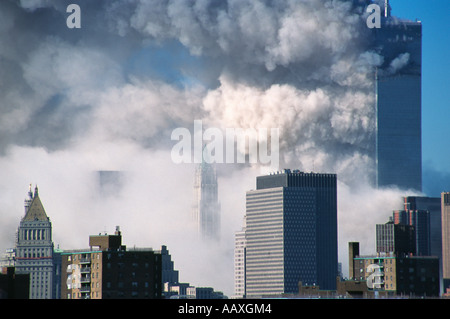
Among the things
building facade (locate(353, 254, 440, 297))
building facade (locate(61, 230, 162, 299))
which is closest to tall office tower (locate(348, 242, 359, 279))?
building facade (locate(353, 254, 440, 297))

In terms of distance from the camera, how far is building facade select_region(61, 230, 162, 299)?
123 meters

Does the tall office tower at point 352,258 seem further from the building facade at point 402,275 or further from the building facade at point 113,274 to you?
the building facade at point 113,274

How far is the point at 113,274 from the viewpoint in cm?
12400

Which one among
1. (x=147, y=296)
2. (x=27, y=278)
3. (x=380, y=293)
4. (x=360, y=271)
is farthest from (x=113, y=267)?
(x=360, y=271)

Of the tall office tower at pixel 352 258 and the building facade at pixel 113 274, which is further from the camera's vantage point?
the tall office tower at pixel 352 258

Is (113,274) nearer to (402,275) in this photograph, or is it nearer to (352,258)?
(402,275)

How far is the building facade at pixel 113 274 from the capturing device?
12300 centimetres

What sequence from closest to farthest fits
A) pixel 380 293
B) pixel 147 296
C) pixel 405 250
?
pixel 147 296 < pixel 380 293 < pixel 405 250

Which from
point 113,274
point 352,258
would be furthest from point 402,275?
point 113,274

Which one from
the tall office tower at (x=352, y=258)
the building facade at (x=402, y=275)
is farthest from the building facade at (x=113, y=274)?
the tall office tower at (x=352, y=258)
